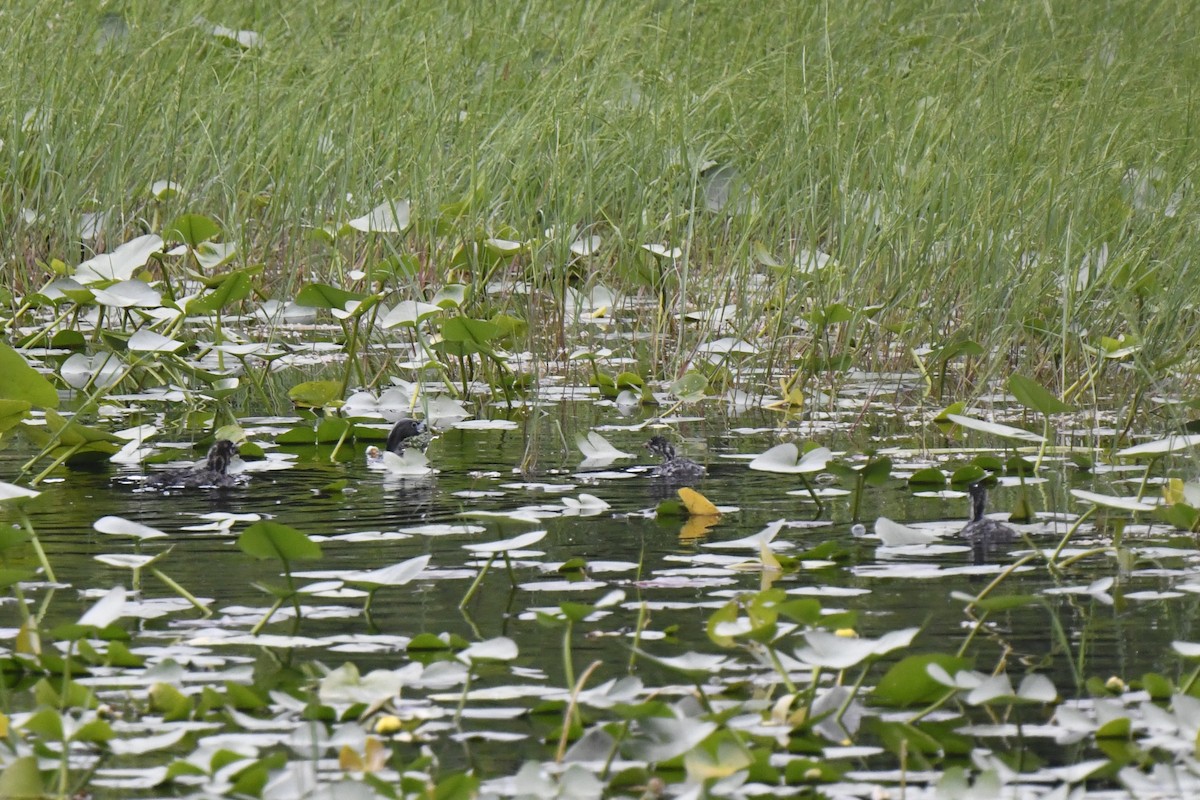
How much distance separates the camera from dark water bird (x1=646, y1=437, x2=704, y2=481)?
3693mm

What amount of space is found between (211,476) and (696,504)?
0.97 metres

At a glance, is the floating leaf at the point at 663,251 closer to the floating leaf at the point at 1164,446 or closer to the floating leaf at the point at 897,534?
the floating leaf at the point at 1164,446

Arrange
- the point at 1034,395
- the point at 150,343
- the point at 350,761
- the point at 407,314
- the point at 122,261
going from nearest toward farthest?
the point at 350,761 → the point at 1034,395 → the point at 150,343 → the point at 407,314 → the point at 122,261

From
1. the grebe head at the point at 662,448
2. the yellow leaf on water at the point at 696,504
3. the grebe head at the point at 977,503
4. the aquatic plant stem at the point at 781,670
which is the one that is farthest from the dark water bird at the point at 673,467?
the aquatic plant stem at the point at 781,670

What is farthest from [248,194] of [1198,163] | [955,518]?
[955,518]

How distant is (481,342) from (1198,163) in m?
2.28

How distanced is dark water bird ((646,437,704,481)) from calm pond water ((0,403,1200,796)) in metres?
0.04

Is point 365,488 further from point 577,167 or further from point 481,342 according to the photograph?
point 577,167

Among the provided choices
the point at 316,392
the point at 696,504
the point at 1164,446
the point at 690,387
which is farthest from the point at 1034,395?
the point at 316,392

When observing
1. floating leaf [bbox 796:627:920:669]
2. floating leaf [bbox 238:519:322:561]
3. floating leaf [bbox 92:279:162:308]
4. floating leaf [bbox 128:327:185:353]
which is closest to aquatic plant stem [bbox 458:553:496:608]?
floating leaf [bbox 238:519:322:561]

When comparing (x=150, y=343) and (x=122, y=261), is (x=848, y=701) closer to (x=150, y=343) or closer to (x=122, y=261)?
(x=150, y=343)

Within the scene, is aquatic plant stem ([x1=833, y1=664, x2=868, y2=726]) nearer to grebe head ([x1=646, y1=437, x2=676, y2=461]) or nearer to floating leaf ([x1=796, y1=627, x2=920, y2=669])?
floating leaf ([x1=796, y1=627, x2=920, y2=669])

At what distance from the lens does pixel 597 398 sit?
4805 mm

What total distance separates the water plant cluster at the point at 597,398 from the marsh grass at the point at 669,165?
0.03m
